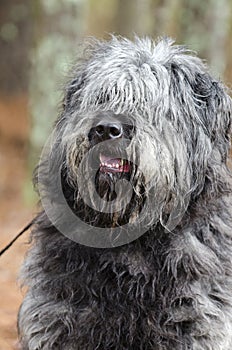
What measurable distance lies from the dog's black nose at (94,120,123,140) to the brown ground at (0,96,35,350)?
1.55m

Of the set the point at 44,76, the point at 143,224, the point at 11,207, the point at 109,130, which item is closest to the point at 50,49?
the point at 44,76

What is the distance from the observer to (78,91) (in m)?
4.94

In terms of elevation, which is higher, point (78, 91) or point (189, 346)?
point (78, 91)

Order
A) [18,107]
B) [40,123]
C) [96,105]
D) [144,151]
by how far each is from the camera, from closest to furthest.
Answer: [144,151] → [96,105] → [40,123] → [18,107]

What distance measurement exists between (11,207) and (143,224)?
6.44 m

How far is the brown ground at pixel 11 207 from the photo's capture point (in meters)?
6.47

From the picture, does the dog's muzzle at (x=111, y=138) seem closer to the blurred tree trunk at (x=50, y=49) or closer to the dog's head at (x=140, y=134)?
the dog's head at (x=140, y=134)

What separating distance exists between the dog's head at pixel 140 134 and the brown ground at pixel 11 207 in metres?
1.22

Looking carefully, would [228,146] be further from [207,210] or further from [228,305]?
Answer: [228,305]

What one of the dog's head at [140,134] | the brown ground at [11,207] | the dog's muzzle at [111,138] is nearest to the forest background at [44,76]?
the brown ground at [11,207]

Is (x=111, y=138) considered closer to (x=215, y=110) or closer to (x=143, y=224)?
(x=143, y=224)

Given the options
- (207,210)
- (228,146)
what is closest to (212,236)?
(207,210)

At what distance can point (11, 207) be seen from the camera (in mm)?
10930

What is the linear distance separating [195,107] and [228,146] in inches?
13.9
